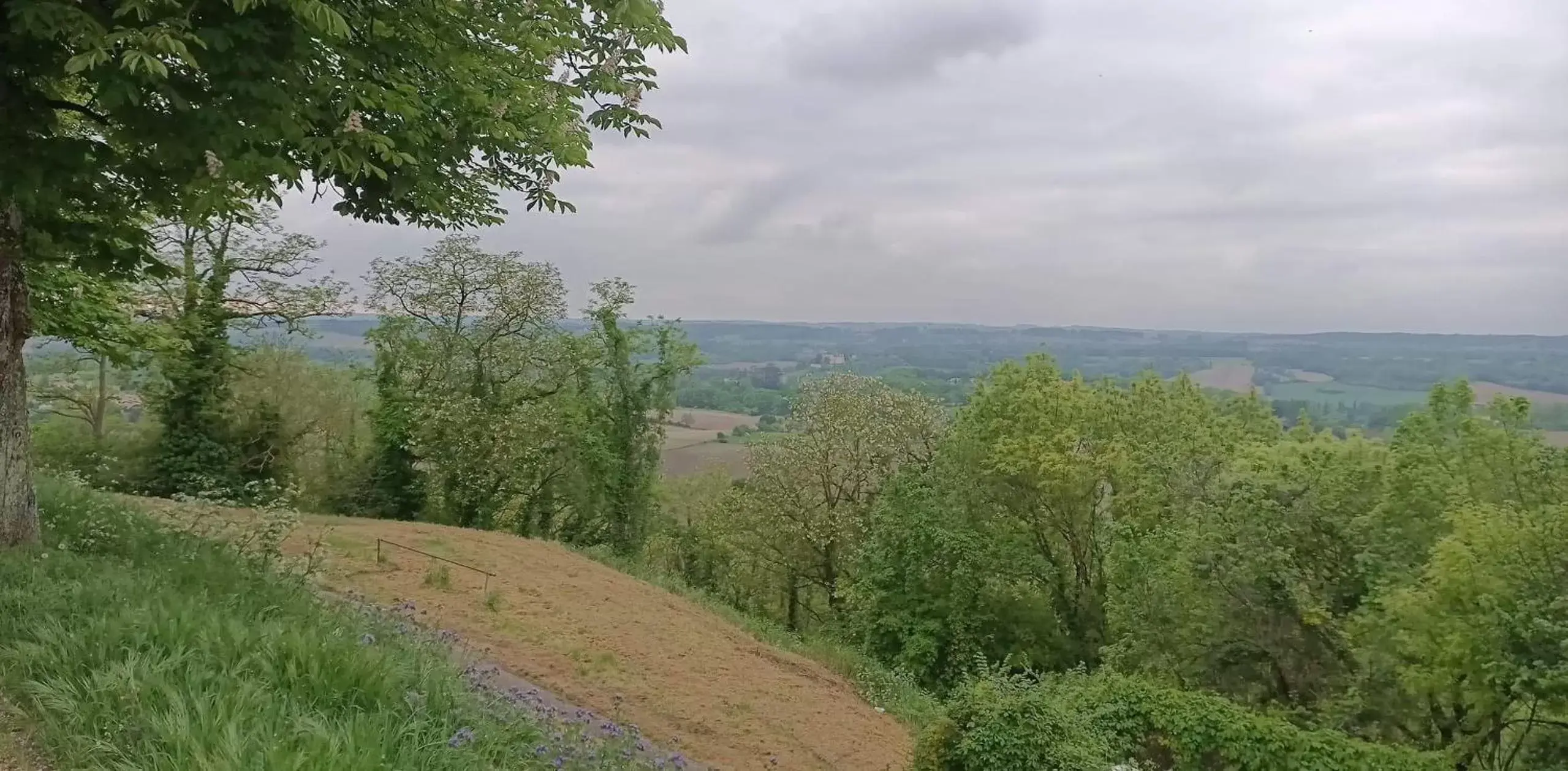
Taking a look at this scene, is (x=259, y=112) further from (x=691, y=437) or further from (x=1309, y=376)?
(x=1309, y=376)

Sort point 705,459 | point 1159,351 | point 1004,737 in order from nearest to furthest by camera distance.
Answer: point 1004,737 < point 705,459 < point 1159,351

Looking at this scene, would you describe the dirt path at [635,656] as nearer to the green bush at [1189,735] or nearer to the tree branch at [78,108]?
the green bush at [1189,735]

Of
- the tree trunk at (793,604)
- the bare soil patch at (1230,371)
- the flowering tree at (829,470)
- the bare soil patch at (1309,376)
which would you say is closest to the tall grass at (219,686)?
the flowering tree at (829,470)

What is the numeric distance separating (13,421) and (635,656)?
7322 mm

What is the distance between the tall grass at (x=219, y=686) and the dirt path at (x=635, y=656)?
4.41m

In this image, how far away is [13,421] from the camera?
23.8ft

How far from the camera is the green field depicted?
49.3m

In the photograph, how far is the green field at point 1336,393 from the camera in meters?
49.3

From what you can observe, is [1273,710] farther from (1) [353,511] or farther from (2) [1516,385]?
(2) [1516,385]

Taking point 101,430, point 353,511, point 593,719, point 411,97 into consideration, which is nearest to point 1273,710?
point 593,719

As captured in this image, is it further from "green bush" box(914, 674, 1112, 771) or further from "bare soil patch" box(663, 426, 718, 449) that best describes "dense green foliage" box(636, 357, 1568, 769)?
"bare soil patch" box(663, 426, 718, 449)

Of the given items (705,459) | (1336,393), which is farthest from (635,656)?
(1336,393)

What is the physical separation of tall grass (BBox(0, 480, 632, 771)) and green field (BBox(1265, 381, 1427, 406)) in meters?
49.3

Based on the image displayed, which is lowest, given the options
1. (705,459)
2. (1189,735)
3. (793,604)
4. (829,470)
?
(793,604)
